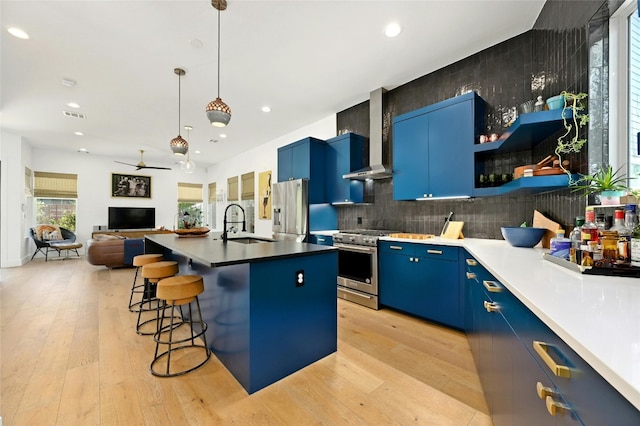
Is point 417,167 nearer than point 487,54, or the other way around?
point 487,54

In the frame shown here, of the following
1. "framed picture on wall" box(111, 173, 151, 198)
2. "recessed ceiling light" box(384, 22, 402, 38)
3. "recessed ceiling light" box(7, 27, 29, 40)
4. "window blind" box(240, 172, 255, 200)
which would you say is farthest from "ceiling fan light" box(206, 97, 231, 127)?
"framed picture on wall" box(111, 173, 151, 198)

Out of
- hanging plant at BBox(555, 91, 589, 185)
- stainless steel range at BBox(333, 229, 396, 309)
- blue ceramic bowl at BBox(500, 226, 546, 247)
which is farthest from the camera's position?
stainless steel range at BBox(333, 229, 396, 309)

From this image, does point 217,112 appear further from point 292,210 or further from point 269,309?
point 292,210

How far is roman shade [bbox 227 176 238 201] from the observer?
25.8 ft

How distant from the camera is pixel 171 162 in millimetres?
8906

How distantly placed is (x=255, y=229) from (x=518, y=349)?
6461mm

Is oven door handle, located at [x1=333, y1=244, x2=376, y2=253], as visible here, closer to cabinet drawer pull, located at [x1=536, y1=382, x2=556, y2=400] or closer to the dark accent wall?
the dark accent wall

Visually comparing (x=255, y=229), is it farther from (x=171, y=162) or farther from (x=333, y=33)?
(x=333, y=33)

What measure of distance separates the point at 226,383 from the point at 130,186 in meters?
8.67

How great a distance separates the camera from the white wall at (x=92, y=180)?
18.3 ft

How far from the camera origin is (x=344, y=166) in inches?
163

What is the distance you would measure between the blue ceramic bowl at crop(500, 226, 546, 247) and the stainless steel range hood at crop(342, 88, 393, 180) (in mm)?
1719

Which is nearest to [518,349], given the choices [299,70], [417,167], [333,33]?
[417,167]

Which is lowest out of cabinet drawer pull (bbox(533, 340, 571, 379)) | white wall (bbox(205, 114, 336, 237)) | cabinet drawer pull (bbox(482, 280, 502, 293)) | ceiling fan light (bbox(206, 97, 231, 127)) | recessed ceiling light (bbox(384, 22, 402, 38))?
cabinet drawer pull (bbox(533, 340, 571, 379))
